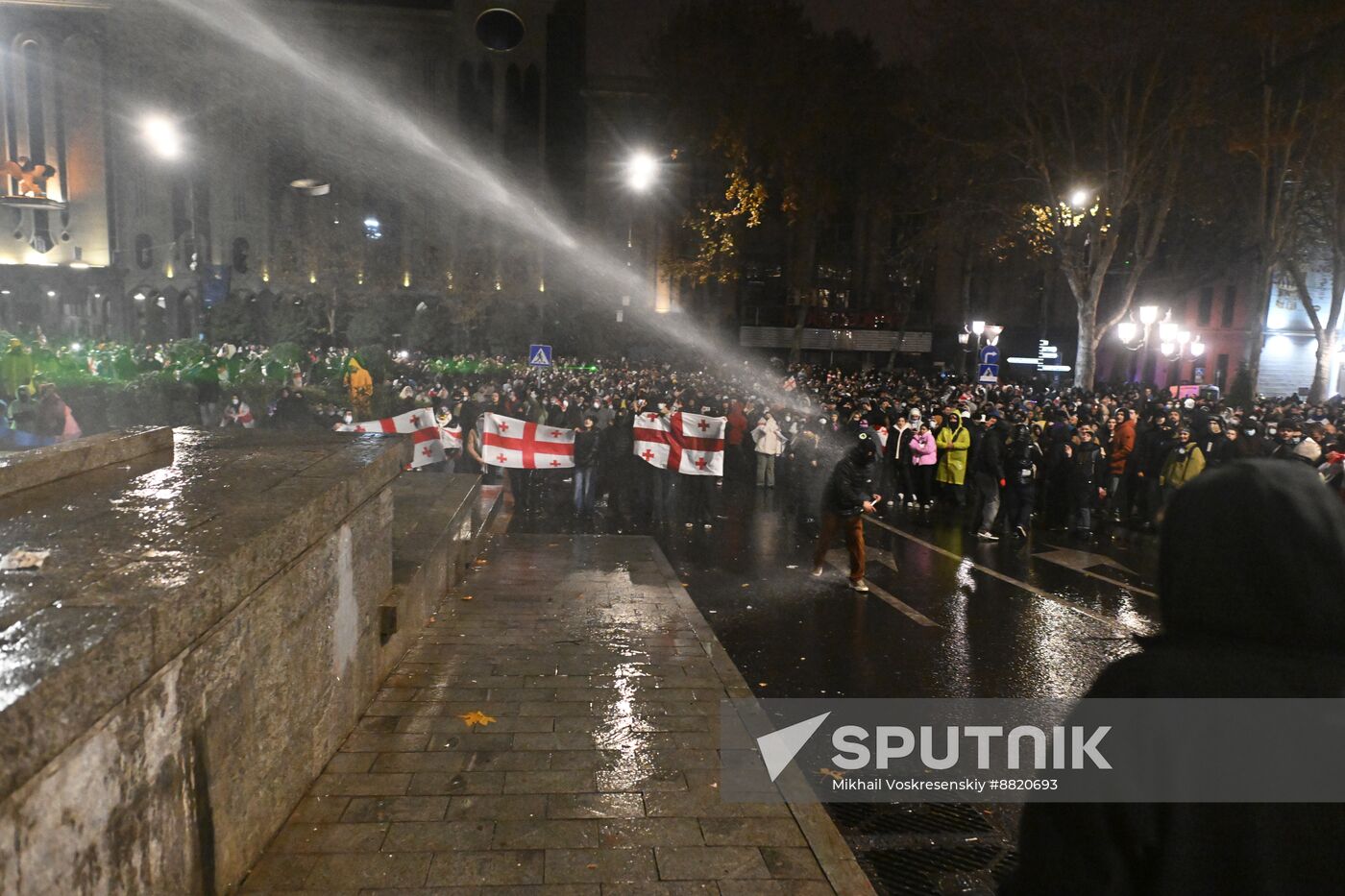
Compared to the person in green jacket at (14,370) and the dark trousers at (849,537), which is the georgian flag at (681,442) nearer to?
the dark trousers at (849,537)

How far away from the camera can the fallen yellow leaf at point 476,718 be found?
16.1 ft

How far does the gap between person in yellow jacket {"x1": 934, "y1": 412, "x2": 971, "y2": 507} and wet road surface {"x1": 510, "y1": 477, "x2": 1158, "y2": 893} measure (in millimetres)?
857

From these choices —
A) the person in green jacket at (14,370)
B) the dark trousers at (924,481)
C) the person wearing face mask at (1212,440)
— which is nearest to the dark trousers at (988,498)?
the dark trousers at (924,481)

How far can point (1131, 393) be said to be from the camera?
89.3 feet

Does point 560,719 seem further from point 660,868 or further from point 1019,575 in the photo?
point 1019,575

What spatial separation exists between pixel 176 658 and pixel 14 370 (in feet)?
50.5

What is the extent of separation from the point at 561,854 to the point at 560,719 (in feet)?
4.70

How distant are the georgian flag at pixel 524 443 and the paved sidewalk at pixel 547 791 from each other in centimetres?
707

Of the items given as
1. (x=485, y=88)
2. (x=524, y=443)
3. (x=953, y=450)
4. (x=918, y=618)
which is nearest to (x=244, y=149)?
(x=485, y=88)

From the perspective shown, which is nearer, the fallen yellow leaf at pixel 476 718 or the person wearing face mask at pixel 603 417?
the fallen yellow leaf at pixel 476 718

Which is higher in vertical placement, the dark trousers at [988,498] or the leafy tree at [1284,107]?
the leafy tree at [1284,107]

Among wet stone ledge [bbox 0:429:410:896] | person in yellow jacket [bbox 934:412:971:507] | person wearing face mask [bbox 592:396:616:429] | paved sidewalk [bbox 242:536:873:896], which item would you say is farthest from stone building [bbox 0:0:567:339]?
wet stone ledge [bbox 0:429:410:896]

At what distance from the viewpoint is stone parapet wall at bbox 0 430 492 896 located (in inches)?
82.8

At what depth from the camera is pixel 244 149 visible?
65.2 metres
